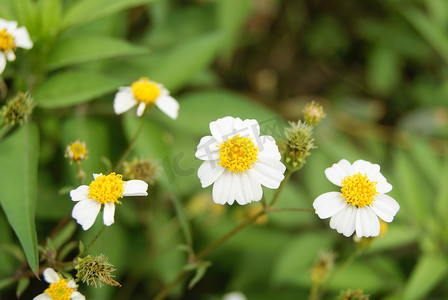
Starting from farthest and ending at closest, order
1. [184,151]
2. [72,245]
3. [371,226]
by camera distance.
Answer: [184,151] < [72,245] < [371,226]

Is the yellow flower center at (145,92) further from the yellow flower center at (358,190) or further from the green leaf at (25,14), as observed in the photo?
the yellow flower center at (358,190)

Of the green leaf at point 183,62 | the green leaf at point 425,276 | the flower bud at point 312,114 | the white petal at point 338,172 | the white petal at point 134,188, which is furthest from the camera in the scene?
the green leaf at point 183,62

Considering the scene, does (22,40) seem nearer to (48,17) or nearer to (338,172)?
(48,17)

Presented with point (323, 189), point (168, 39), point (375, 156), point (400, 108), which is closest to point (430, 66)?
point (400, 108)

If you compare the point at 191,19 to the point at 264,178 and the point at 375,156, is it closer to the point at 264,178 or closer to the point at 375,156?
the point at 375,156

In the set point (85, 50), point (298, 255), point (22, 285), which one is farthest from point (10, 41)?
point (298, 255)

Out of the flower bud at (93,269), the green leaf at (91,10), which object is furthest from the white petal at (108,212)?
the green leaf at (91,10)

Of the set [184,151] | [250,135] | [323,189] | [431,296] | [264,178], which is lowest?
[431,296]
